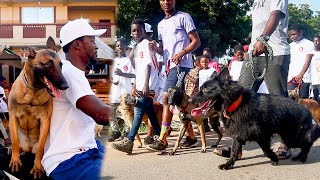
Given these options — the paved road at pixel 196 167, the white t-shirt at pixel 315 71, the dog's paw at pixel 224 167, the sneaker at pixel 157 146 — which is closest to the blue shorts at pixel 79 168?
the paved road at pixel 196 167

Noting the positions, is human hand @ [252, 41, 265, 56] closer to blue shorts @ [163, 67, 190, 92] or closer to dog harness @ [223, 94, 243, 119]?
dog harness @ [223, 94, 243, 119]

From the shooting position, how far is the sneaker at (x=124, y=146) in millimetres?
3448

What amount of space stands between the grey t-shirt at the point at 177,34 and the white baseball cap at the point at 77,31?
241 centimetres

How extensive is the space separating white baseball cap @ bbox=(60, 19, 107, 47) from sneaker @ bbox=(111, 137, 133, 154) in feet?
6.94

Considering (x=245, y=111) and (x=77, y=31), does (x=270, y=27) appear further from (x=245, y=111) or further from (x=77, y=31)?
(x=77, y=31)

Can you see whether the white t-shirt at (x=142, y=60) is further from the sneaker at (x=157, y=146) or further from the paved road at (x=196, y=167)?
the paved road at (x=196, y=167)

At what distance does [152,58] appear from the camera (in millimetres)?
3789

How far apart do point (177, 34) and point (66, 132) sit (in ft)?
7.97

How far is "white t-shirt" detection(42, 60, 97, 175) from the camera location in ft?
4.69

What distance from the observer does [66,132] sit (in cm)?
147

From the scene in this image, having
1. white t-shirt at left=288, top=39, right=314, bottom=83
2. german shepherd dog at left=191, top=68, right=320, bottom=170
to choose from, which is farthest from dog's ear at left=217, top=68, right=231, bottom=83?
white t-shirt at left=288, top=39, right=314, bottom=83

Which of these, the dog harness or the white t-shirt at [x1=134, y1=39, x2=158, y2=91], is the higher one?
the white t-shirt at [x1=134, y1=39, x2=158, y2=91]

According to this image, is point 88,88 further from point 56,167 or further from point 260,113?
point 260,113

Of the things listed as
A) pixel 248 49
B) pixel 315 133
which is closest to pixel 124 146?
pixel 248 49
